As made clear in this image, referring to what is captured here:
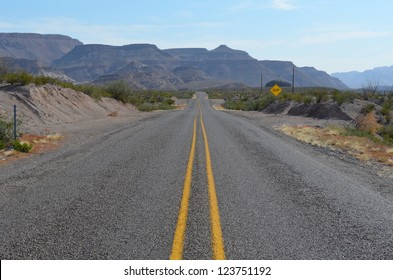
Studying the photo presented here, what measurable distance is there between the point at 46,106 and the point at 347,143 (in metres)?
19.3

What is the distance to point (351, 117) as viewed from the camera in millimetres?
31062

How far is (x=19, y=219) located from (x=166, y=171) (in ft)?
13.7

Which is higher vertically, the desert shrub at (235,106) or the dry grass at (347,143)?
the desert shrub at (235,106)

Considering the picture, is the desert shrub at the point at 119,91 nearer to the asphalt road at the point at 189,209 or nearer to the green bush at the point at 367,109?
the green bush at the point at 367,109

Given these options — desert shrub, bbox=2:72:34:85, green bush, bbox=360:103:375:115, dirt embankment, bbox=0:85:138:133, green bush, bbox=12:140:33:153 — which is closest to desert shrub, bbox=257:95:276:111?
green bush, bbox=360:103:375:115

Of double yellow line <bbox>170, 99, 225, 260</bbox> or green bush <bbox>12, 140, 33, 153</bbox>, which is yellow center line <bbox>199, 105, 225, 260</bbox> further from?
green bush <bbox>12, 140, 33, 153</bbox>

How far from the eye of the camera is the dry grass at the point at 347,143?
14.4 m

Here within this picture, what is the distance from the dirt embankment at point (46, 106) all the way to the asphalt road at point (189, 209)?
37.4ft

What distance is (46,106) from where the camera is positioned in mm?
27344

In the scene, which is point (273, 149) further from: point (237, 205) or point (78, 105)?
point (78, 105)

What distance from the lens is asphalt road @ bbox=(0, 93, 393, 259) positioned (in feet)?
16.6
